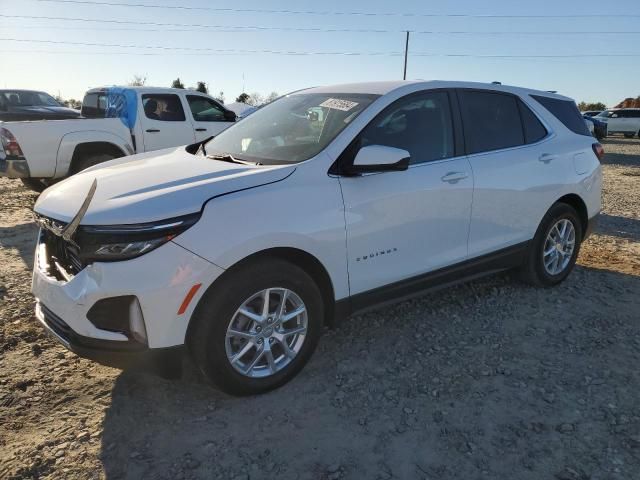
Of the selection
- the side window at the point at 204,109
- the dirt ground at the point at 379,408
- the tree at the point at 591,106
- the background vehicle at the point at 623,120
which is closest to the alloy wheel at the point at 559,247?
the dirt ground at the point at 379,408

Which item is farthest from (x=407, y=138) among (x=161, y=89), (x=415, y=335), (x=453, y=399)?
(x=161, y=89)

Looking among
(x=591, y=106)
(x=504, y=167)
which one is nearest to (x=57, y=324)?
(x=504, y=167)

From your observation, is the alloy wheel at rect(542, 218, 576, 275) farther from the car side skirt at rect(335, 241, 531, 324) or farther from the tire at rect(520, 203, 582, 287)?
the car side skirt at rect(335, 241, 531, 324)

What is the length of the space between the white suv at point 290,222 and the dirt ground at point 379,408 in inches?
12.8

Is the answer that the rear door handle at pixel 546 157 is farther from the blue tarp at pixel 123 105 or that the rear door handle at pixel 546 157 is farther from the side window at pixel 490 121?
the blue tarp at pixel 123 105

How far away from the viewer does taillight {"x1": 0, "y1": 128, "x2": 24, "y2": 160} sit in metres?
6.93

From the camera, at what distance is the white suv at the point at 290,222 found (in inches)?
98.7

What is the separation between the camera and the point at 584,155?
458 centimetres

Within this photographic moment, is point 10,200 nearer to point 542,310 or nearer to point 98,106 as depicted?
point 98,106

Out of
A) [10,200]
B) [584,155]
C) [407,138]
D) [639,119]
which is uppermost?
[407,138]

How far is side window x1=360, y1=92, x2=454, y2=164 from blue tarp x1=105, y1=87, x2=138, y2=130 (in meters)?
Result: 6.24

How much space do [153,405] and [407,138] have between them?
231 centimetres

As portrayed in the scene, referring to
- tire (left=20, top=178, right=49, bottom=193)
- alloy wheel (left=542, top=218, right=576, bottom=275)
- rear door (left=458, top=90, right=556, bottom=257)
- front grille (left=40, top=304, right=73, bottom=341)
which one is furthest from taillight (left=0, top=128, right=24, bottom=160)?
alloy wheel (left=542, top=218, right=576, bottom=275)

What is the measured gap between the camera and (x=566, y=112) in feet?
15.3
